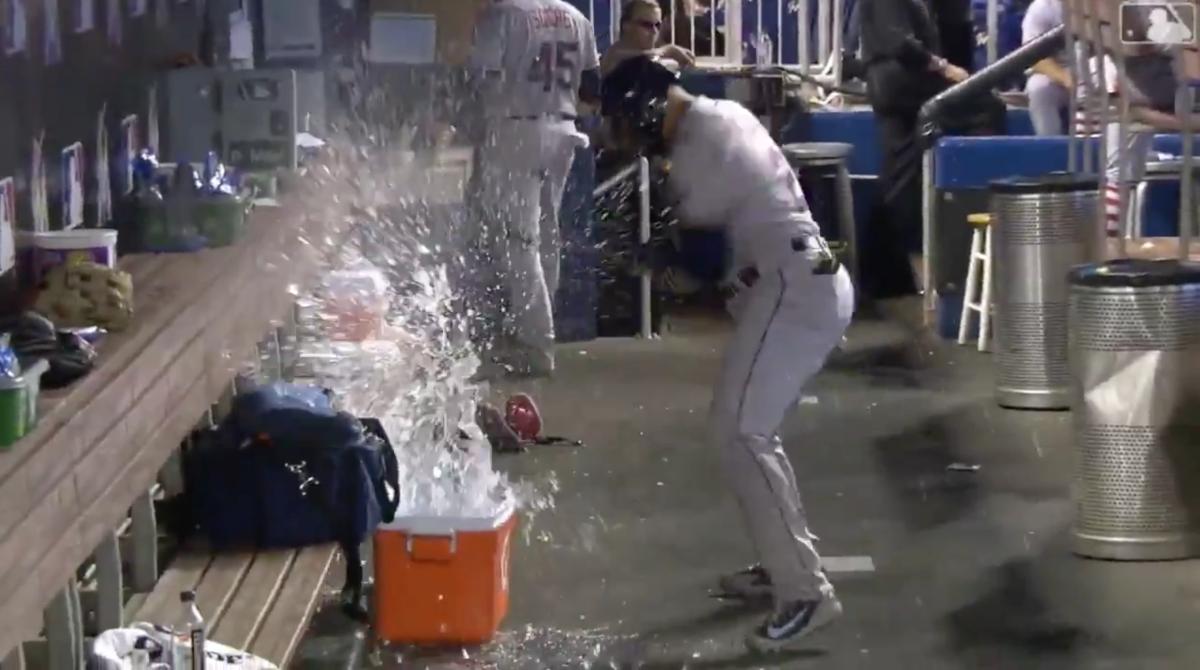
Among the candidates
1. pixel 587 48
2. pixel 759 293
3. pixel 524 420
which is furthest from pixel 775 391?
pixel 587 48

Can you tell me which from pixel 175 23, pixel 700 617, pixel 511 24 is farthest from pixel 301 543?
pixel 511 24

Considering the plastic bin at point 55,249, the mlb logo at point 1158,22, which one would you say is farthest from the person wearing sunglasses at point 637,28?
the plastic bin at point 55,249

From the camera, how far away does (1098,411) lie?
20.4 feet

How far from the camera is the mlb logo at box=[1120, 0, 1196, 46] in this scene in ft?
22.6

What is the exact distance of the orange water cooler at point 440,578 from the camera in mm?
5309

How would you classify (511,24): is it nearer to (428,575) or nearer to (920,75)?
(920,75)

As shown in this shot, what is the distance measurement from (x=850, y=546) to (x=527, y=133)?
3441 millimetres

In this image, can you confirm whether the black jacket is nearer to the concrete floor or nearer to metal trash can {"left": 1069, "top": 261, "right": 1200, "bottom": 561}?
the concrete floor

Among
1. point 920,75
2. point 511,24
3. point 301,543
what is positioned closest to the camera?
point 301,543

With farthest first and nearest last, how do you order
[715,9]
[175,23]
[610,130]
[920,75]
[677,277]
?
[715,9] → [920,75] → [677,277] → [175,23] → [610,130]

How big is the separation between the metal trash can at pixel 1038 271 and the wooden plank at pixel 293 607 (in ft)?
13.3

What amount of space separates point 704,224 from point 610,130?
14.3 inches

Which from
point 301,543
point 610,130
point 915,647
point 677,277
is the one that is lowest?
point 915,647

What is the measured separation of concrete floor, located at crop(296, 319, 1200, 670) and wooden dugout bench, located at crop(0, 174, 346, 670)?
0.71 meters
